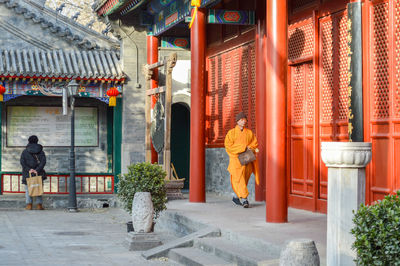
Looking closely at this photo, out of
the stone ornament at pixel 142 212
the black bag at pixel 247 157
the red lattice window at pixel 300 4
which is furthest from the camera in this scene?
the black bag at pixel 247 157

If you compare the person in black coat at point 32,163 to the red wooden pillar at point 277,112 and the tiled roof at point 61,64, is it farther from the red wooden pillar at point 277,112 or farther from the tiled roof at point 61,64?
the red wooden pillar at point 277,112

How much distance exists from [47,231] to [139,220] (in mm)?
2782

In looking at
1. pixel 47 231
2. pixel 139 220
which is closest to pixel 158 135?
pixel 47 231

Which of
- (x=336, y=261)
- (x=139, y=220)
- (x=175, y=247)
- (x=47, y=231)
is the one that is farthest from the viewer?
(x=47, y=231)

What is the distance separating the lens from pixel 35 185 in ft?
52.1

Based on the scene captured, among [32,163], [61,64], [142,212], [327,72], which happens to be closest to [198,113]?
[327,72]

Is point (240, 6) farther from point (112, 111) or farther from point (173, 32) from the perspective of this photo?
point (112, 111)

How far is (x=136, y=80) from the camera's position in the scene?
1795cm

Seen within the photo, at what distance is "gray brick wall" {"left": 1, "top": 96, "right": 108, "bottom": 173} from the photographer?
702 inches

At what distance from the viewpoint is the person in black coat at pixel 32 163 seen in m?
16.0

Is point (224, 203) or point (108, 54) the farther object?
point (108, 54)

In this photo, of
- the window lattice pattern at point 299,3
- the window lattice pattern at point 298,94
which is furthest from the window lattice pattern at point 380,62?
the window lattice pattern at point 298,94

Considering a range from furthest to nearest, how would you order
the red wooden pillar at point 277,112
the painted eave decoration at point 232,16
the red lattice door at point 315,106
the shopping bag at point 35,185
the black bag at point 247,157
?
the shopping bag at point 35,185 → the painted eave decoration at point 232,16 → the black bag at point 247,157 → the red lattice door at point 315,106 → the red wooden pillar at point 277,112

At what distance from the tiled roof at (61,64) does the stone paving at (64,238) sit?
11.1 ft
